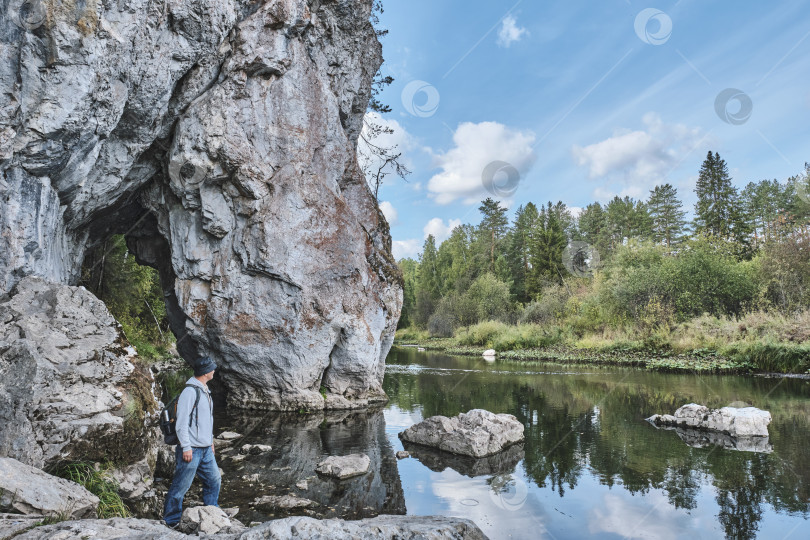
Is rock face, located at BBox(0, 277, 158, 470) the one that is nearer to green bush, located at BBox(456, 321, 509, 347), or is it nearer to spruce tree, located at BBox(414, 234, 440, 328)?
green bush, located at BBox(456, 321, 509, 347)

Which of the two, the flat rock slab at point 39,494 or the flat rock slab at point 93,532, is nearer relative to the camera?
the flat rock slab at point 93,532

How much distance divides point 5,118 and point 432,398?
13.9 metres

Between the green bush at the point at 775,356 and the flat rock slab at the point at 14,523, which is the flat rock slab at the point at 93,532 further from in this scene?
the green bush at the point at 775,356

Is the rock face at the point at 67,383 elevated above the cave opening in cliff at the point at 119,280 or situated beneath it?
situated beneath

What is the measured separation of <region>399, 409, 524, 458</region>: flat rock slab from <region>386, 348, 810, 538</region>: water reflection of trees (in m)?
0.59

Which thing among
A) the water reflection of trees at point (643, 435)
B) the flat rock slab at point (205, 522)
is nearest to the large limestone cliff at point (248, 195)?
the water reflection of trees at point (643, 435)

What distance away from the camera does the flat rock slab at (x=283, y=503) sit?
276 inches

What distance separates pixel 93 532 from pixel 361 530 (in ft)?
7.17

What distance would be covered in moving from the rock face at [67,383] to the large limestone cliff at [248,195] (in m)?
2.63

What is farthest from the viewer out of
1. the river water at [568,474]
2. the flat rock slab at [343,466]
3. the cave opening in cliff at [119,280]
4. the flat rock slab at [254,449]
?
the cave opening in cliff at [119,280]

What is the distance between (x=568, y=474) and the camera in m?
8.80

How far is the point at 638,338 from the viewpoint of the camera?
29.3 m

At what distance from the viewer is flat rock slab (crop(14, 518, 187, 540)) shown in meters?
3.81

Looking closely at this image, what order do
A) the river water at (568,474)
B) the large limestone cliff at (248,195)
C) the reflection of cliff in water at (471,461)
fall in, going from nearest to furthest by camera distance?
the river water at (568,474), the reflection of cliff in water at (471,461), the large limestone cliff at (248,195)
